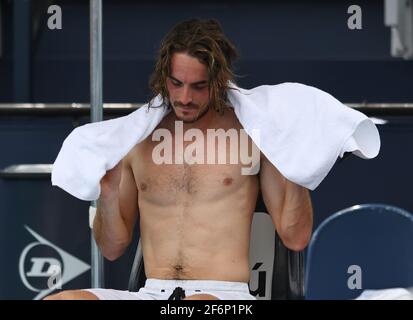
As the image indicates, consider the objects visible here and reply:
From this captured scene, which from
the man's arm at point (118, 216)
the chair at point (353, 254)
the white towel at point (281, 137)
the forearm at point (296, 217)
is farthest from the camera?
the chair at point (353, 254)

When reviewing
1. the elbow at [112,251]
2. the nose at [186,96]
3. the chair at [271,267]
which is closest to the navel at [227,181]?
the chair at [271,267]

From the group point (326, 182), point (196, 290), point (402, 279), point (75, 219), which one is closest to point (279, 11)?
point (326, 182)

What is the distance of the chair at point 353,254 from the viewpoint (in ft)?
14.0

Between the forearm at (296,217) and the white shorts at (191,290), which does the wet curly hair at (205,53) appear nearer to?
the forearm at (296,217)

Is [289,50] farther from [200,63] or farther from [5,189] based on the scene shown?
[200,63]

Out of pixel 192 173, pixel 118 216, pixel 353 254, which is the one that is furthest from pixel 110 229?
pixel 353 254

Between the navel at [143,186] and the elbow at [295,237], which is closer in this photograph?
the elbow at [295,237]

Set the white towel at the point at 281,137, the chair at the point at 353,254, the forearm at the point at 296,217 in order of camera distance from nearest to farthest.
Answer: the white towel at the point at 281,137 < the forearm at the point at 296,217 < the chair at the point at 353,254

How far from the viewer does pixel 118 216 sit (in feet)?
12.4

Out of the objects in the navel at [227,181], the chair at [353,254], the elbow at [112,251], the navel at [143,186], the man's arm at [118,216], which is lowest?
the chair at [353,254]

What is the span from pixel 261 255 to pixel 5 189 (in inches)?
56.7

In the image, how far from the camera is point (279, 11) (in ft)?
18.0

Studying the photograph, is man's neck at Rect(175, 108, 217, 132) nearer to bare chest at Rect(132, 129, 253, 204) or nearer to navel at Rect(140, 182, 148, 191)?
bare chest at Rect(132, 129, 253, 204)
